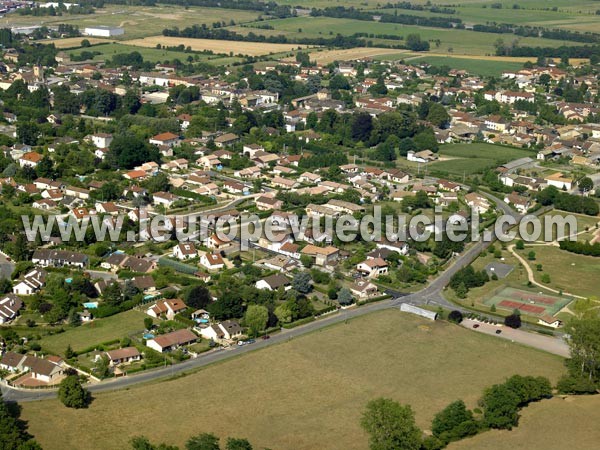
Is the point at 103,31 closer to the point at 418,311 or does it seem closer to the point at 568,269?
the point at 568,269

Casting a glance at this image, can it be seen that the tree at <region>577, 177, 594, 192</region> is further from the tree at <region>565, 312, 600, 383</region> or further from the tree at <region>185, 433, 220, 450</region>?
the tree at <region>185, 433, 220, 450</region>

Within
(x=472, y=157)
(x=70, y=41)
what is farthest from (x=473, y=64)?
(x=70, y=41)

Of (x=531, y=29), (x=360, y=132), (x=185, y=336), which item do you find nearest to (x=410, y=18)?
(x=531, y=29)

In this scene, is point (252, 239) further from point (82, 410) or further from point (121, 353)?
point (82, 410)

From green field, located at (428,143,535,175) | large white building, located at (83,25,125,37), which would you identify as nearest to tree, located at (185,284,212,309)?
green field, located at (428,143,535,175)

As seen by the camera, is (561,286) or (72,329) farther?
(561,286)

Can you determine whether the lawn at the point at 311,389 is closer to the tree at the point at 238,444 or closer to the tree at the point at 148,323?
the tree at the point at 238,444

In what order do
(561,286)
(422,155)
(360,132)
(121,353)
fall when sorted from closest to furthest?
(121,353)
(561,286)
(422,155)
(360,132)
